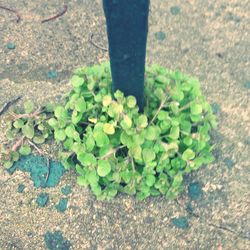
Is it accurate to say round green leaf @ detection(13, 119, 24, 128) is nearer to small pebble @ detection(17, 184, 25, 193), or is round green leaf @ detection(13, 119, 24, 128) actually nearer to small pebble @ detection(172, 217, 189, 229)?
small pebble @ detection(17, 184, 25, 193)

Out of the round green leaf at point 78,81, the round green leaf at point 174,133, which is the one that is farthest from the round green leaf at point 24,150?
the round green leaf at point 174,133

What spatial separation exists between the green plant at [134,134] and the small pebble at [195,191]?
0.05 meters

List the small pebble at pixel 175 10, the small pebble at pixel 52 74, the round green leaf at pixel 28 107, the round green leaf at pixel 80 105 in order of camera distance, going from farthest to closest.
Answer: the small pebble at pixel 175 10 < the small pebble at pixel 52 74 < the round green leaf at pixel 28 107 < the round green leaf at pixel 80 105

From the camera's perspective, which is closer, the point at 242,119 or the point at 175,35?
the point at 242,119

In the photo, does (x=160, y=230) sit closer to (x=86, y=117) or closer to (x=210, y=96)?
(x=86, y=117)

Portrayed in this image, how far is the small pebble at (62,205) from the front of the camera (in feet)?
5.42

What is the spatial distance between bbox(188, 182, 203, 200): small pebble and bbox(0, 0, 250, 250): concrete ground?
0.02 meters

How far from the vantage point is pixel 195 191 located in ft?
5.55

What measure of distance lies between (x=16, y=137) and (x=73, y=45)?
0.61 meters

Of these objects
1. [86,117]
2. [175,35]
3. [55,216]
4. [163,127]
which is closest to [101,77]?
Result: [86,117]

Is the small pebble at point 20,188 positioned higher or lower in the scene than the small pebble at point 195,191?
lower

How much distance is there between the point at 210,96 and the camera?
77.7 inches

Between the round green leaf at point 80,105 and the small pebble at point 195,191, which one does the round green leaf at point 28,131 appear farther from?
the small pebble at point 195,191

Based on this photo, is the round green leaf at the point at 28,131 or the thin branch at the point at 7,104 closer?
the round green leaf at the point at 28,131
